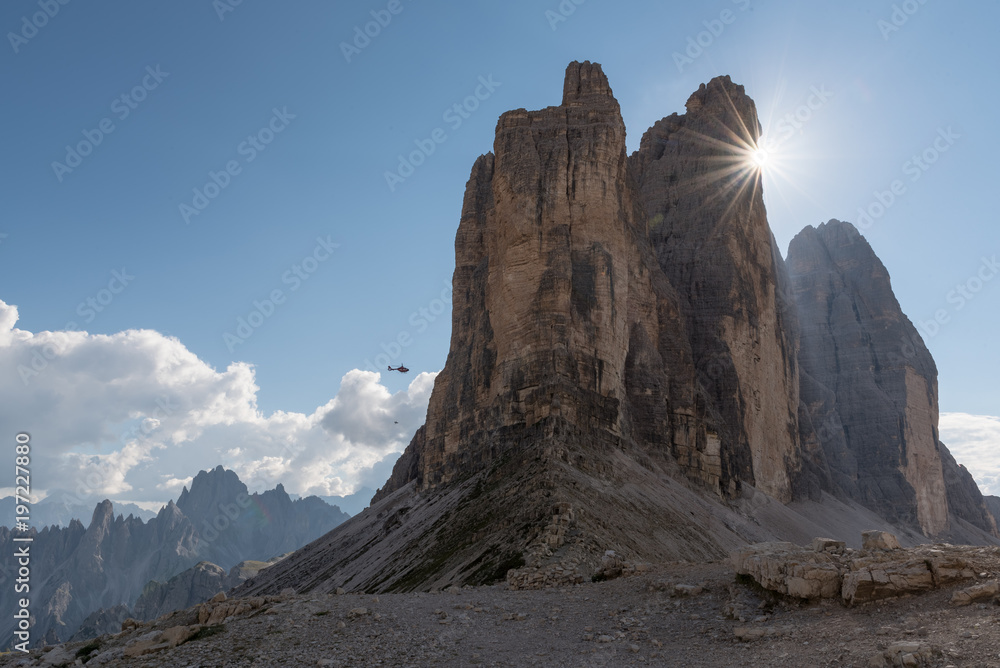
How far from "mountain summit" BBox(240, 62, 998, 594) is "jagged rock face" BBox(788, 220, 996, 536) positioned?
1.22ft

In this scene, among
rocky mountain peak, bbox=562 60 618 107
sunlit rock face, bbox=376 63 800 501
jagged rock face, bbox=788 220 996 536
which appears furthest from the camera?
jagged rock face, bbox=788 220 996 536

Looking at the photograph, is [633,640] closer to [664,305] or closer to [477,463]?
[477,463]

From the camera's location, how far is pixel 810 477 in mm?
98188

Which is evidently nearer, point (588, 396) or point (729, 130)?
point (588, 396)

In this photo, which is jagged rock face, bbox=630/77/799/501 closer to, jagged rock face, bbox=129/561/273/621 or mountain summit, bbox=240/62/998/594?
mountain summit, bbox=240/62/998/594

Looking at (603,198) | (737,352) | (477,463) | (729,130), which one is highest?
(729,130)

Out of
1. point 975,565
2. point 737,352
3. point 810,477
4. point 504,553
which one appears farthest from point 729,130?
point 975,565

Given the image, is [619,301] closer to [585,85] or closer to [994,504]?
[585,85]

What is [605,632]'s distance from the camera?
58.7ft

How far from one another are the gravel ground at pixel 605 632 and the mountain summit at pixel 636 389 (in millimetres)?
8266

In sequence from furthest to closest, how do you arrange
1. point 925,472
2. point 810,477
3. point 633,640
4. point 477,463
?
point 925,472 → point 810,477 → point 477,463 → point 633,640

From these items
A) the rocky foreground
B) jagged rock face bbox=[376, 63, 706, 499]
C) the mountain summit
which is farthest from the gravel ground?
jagged rock face bbox=[376, 63, 706, 499]

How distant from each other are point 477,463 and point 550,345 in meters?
12.1

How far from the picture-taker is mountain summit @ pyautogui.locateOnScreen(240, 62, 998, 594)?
46.7 m
